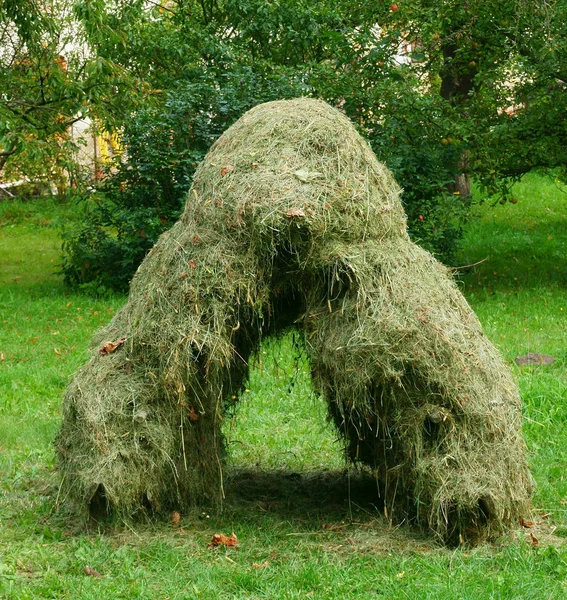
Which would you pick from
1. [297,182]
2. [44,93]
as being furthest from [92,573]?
[44,93]

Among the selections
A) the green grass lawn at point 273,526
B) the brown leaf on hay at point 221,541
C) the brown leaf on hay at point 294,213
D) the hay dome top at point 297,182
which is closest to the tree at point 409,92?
the green grass lawn at point 273,526

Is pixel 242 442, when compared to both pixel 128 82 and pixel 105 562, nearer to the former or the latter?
pixel 105 562

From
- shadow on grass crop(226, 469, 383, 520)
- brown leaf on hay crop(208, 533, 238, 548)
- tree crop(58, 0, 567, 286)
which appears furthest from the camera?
tree crop(58, 0, 567, 286)

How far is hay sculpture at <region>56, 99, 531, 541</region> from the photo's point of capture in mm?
5137

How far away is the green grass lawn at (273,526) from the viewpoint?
480 cm

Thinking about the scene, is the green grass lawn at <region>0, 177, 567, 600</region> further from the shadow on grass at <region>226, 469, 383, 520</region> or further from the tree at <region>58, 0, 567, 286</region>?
the tree at <region>58, 0, 567, 286</region>

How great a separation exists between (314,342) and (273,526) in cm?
118

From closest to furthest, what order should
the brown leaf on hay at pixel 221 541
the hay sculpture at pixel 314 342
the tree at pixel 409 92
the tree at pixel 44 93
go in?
the hay sculpture at pixel 314 342, the brown leaf on hay at pixel 221 541, the tree at pixel 409 92, the tree at pixel 44 93

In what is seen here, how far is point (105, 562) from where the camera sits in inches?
201

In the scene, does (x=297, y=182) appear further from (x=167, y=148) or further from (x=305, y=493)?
(x=167, y=148)

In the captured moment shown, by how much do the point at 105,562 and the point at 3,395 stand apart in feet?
12.8

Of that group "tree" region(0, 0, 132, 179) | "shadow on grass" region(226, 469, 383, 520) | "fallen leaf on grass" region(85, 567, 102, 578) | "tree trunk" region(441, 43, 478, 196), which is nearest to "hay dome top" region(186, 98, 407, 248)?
"shadow on grass" region(226, 469, 383, 520)

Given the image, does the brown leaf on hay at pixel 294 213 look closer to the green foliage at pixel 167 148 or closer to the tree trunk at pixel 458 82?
the green foliage at pixel 167 148

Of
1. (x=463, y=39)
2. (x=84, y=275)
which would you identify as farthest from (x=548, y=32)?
(x=84, y=275)
